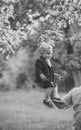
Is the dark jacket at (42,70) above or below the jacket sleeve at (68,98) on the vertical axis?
above

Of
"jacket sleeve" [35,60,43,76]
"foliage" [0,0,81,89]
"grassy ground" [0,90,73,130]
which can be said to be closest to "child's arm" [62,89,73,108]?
"jacket sleeve" [35,60,43,76]

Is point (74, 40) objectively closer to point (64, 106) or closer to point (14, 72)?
point (64, 106)

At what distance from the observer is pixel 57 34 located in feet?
28.1

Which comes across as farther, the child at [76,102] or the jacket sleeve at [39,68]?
the jacket sleeve at [39,68]

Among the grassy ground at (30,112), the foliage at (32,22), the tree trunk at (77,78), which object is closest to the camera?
the foliage at (32,22)

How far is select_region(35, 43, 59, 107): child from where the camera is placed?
6141mm

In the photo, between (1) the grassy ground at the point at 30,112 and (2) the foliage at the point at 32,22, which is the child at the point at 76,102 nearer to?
(2) the foliage at the point at 32,22

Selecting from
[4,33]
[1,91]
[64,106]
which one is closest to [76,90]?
[64,106]

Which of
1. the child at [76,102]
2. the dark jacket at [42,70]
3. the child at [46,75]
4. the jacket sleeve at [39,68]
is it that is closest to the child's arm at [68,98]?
the child at [76,102]

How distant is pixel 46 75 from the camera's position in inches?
244

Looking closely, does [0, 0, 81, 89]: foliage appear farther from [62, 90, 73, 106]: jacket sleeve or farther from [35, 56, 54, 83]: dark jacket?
[62, 90, 73, 106]: jacket sleeve

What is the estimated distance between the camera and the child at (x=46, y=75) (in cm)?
614

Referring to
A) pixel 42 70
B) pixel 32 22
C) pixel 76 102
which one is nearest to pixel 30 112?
pixel 32 22

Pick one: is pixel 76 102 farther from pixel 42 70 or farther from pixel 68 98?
pixel 42 70
